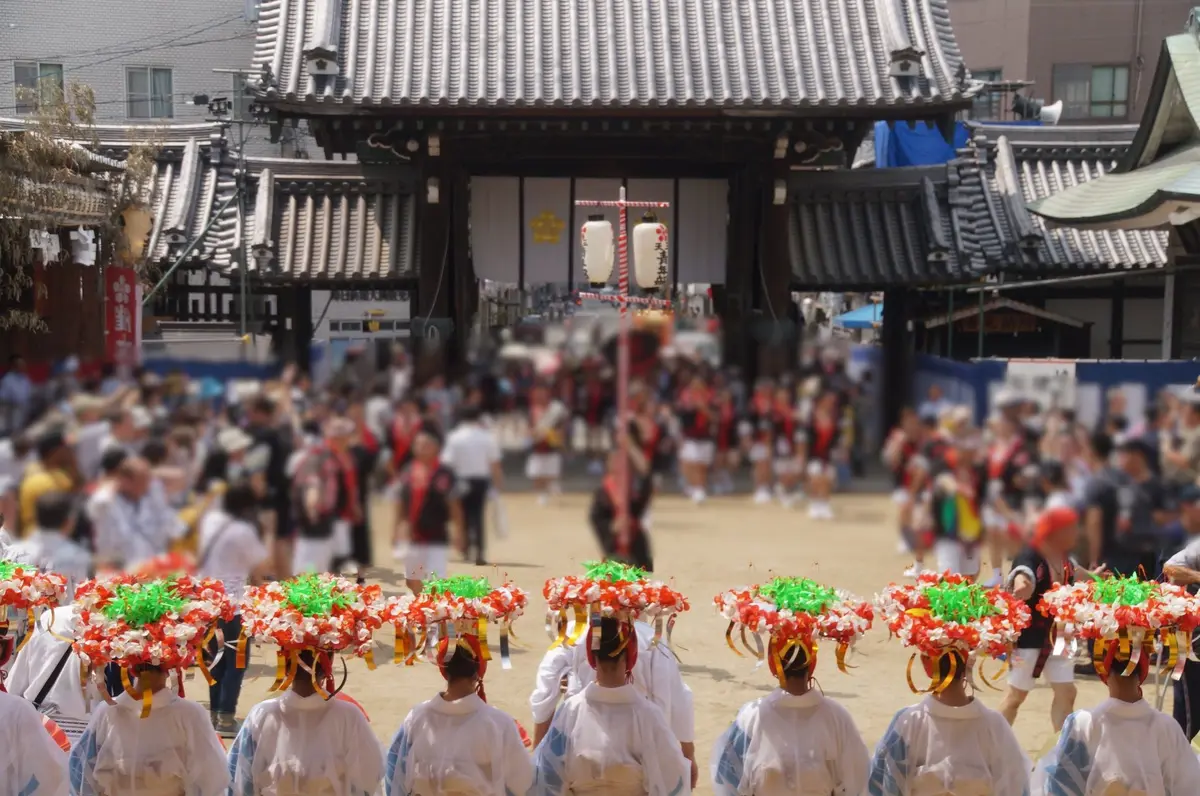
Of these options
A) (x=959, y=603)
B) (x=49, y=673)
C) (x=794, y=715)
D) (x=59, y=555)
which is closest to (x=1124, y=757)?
(x=959, y=603)

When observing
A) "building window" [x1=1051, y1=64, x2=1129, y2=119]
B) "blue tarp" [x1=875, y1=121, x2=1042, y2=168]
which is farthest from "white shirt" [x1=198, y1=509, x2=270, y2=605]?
"building window" [x1=1051, y1=64, x2=1129, y2=119]

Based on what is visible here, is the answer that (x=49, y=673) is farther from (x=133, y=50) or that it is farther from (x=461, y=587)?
(x=133, y=50)

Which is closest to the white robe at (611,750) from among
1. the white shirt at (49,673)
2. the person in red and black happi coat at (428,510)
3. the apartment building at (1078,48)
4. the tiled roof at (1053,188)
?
Result: the person in red and black happi coat at (428,510)

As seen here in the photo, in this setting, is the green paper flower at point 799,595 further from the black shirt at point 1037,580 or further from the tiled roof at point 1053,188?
the tiled roof at point 1053,188

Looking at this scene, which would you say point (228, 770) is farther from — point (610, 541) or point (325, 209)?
point (325, 209)

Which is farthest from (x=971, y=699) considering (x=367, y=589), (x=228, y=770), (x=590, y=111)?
(x=590, y=111)

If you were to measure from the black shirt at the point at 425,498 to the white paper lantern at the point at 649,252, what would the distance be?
15.1ft

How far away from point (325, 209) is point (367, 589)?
706cm

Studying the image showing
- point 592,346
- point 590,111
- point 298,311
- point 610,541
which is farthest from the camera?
point 298,311

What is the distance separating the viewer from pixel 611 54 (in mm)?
9359

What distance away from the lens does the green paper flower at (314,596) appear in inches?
154

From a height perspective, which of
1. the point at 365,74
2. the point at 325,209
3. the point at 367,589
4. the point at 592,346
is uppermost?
the point at 365,74

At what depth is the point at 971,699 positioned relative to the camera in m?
4.01

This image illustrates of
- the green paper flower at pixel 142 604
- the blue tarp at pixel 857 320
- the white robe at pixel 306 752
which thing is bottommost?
the white robe at pixel 306 752
